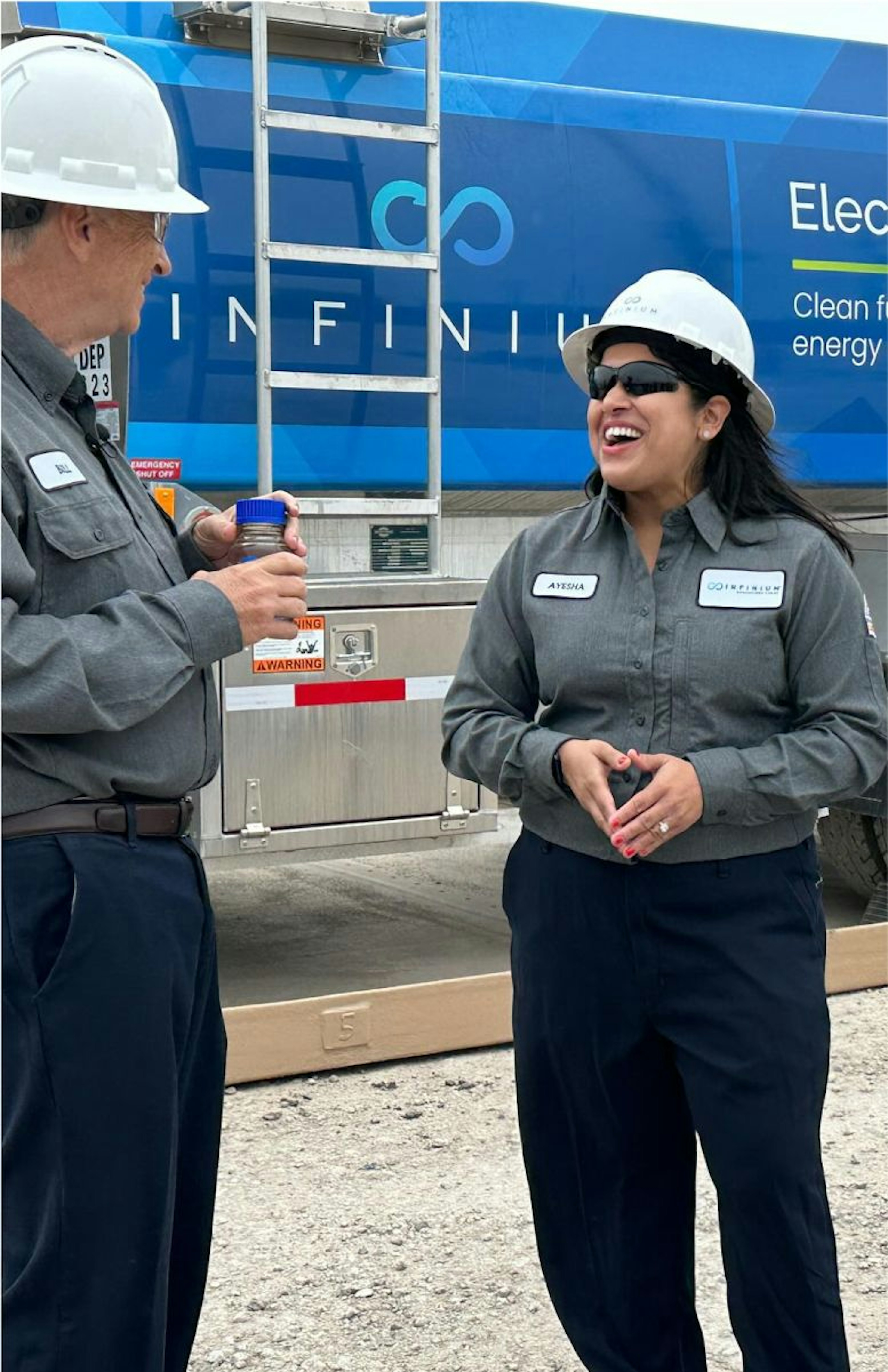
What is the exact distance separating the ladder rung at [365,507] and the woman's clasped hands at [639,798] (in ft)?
7.83

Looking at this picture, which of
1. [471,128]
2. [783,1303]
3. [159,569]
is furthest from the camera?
[471,128]

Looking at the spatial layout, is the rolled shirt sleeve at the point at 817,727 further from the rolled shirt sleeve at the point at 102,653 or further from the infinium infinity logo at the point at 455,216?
the infinium infinity logo at the point at 455,216

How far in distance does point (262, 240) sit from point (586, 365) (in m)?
2.15

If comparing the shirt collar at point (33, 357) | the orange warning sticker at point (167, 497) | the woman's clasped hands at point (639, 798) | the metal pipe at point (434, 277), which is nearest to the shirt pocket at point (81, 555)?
the shirt collar at point (33, 357)

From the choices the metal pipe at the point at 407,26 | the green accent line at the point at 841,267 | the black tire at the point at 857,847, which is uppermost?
the metal pipe at the point at 407,26

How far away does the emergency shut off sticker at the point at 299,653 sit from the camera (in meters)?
4.50

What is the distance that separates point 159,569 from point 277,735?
2.49m

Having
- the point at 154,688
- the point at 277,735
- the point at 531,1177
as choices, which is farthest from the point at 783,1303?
the point at 277,735

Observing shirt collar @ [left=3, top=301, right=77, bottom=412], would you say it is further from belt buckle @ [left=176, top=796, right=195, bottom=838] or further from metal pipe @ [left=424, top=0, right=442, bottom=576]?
metal pipe @ [left=424, top=0, right=442, bottom=576]

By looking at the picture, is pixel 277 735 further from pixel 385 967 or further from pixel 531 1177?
pixel 531 1177

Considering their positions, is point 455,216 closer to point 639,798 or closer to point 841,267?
point 841,267

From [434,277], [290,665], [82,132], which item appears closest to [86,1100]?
[82,132]

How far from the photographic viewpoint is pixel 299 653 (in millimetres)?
4539

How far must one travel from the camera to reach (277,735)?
4531 millimetres
